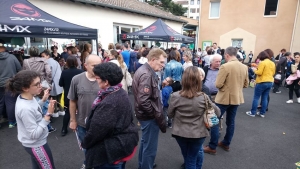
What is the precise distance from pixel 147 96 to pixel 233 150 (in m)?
2.44

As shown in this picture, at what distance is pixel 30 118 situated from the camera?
5.76ft

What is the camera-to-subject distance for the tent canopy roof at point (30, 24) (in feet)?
11.4

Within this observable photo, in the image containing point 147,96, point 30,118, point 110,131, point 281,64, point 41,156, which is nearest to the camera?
point 110,131

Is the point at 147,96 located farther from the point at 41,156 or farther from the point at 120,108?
the point at 41,156

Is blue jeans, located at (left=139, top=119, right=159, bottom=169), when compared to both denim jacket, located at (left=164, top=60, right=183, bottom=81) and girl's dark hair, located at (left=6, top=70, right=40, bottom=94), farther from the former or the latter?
denim jacket, located at (left=164, top=60, right=183, bottom=81)

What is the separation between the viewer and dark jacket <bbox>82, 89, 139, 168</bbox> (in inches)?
57.3

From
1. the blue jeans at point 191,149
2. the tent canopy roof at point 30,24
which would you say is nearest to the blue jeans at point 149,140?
the blue jeans at point 191,149

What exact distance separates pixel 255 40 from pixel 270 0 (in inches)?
145

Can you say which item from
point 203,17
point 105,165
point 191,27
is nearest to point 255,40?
point 203,17

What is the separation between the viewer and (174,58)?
4.47 m

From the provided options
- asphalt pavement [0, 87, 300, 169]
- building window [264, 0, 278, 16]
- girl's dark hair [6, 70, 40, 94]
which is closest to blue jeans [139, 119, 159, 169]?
asphalt pavement [0, 87, 300, 169]

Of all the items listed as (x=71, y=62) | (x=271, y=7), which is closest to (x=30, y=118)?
(x=71, y=62)

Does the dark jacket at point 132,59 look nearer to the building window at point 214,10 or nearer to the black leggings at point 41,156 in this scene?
the black leggings at point 41,156

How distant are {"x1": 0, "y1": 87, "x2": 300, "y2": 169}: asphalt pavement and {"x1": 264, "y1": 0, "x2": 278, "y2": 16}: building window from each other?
1575cm
